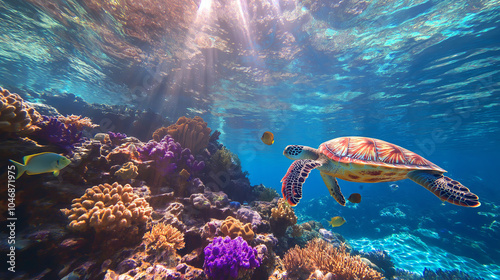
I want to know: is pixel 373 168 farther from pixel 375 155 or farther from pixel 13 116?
pixel 13 116

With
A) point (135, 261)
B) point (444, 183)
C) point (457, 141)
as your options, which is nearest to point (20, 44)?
point (135, 261)

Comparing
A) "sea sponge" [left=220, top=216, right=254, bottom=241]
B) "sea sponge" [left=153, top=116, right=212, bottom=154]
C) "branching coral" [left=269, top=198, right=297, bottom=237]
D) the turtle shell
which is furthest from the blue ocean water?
"sea sponge" [left=220, top=216, right=254, bottom=241]

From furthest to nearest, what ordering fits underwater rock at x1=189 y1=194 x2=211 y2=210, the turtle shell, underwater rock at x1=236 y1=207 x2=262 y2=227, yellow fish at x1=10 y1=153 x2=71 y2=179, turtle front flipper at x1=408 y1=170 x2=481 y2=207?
underwater rock at x1=236 y1=207 x2=262 y2=227 < underwater rock at x1=189 y1=194 x2=211 y2=210 < the turtle shell < turtle front flipper at x1=408 y1=170 x2=481 y2=207 < yellow fish at x1=10 y1=153 x2=71 y2=179

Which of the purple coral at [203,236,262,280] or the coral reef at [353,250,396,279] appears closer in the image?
the purple coral at [203,236,262,280]

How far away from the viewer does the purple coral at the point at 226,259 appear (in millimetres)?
2680

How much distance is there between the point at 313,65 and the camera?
39.5ft

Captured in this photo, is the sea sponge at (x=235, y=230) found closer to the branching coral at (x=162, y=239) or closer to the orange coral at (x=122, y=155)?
A: the branching coral at (x=162, y=239)

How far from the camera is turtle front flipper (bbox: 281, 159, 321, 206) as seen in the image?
2979 millimetres

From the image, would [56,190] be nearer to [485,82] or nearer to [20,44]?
[20,44]

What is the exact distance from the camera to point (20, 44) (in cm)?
1238

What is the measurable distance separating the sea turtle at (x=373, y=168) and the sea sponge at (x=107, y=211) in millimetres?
Result: 2725

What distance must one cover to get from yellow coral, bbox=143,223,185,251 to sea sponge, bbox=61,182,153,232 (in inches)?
11.0

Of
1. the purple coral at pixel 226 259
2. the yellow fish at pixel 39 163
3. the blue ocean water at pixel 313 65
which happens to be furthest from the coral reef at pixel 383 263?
the yellow fish at pixel 39 163

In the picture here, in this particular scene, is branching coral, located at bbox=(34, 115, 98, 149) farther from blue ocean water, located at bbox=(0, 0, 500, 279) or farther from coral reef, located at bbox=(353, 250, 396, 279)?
coral reef, located at bbox=(353, 250, 396, 279)
